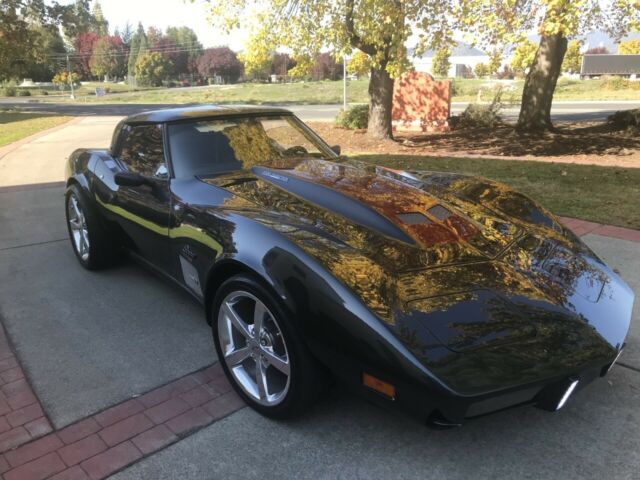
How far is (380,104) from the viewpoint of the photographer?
42.9 feet

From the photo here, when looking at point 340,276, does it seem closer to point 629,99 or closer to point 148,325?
point 148,325

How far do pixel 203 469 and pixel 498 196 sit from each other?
244 centimetres

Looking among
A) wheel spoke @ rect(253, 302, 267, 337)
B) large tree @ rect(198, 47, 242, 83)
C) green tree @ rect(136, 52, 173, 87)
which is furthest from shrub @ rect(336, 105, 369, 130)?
large tree @ rect(198, 47, 242, 83)

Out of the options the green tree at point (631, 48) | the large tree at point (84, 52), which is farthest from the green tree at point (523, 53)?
the large tree at point (84, 52)

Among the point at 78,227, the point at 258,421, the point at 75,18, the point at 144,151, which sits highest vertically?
the point at 75,18

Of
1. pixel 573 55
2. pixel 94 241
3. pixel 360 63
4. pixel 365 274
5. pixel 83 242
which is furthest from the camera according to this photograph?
pixel 573 55

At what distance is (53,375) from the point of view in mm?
2994

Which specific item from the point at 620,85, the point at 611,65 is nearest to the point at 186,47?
the point at 611,65

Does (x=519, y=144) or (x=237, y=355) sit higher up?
(x=519, y=144)

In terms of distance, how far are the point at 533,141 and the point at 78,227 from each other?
10.2 m

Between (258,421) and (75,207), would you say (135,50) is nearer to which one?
(75,207)

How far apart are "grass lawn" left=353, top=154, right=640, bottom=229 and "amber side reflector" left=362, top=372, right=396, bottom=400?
448 centimetres

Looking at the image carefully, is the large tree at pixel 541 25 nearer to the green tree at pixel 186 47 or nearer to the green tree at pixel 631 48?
the green tree at pixel 631 48

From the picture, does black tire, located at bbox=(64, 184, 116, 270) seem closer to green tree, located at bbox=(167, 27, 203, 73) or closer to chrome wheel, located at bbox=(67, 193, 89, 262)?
chrome wheel, located at bbox=(67, 193, 89, 262)
